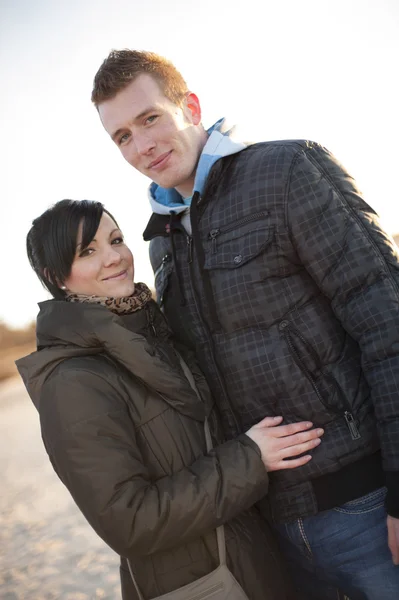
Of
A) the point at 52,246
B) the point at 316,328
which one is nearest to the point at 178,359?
the point at 316,328

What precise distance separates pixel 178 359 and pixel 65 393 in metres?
0.54

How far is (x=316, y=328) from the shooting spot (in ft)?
6.85

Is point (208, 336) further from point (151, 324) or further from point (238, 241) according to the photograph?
point (238, 241)

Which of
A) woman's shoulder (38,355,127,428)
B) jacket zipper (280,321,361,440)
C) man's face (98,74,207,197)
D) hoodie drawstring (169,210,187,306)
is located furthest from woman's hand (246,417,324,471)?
man's face (98,74,207,197)

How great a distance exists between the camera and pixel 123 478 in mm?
1880

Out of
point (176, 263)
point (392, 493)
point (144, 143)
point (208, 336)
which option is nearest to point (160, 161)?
point (144, 143)

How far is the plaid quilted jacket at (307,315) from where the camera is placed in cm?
196

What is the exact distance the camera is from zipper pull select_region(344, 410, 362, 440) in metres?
2.05

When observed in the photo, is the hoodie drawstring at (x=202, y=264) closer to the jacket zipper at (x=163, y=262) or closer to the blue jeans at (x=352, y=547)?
the jacket zipper at (x=163, y=262)

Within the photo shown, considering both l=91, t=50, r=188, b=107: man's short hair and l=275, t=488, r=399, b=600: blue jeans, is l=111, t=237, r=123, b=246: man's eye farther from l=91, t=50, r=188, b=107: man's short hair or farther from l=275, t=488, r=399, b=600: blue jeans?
l=275, t=488, r=399, b=600: blue jeans

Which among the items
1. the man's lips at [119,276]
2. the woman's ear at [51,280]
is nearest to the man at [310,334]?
the man's lips at [119,276]

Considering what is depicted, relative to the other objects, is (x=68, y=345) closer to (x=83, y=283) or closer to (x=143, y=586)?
(x=83, y=283)

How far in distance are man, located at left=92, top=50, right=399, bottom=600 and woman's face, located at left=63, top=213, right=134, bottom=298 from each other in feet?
1.06

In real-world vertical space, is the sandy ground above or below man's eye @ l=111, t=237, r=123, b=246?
below
